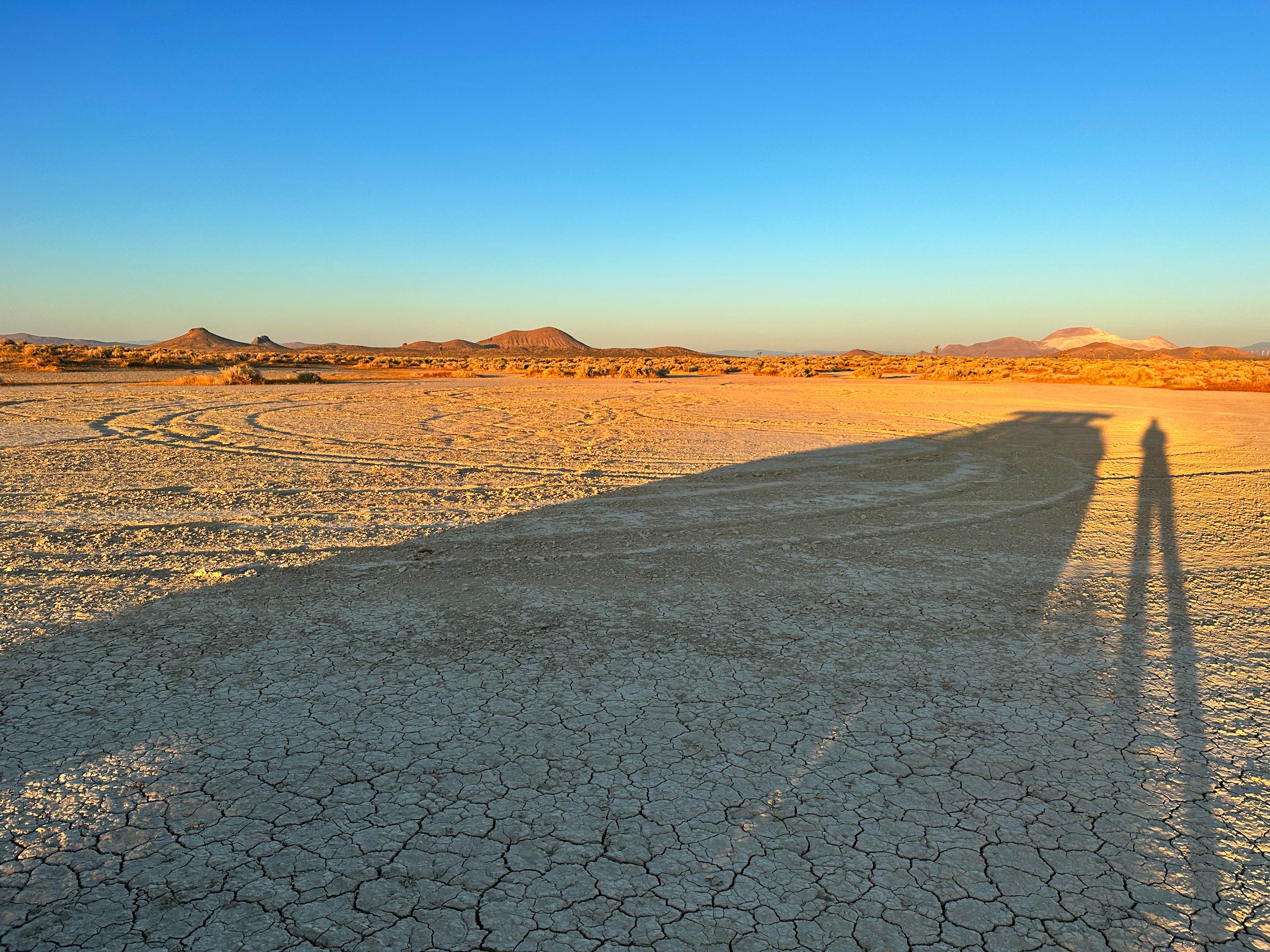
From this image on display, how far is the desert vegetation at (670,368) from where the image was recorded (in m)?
36.5

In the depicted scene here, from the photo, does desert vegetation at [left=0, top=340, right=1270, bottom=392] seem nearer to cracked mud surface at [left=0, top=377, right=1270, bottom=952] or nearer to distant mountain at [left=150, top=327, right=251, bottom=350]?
cracked mud surface at [left=0, top=377, right=1270, bottom=952]

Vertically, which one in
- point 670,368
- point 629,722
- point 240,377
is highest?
point 670,368

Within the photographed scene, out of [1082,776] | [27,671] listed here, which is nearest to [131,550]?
[27,671]

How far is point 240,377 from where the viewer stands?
32469 millimetres

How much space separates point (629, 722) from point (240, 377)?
1305 inches

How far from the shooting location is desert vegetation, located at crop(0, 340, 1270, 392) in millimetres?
36500

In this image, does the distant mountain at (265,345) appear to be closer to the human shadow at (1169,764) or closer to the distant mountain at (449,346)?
the distant mountain at (449,346)

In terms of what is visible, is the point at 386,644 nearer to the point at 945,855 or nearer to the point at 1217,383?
the point at 945,855

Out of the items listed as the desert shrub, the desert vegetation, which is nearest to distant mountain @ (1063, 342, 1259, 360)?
the desert vegetation

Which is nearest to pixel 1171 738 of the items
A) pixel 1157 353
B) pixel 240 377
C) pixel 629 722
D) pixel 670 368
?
pixel 629 722

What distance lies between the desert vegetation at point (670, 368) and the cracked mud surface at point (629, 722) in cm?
2808

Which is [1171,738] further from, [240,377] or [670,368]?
[670,368]

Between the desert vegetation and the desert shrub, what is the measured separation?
0.05 metres

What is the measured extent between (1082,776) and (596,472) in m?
8.01
